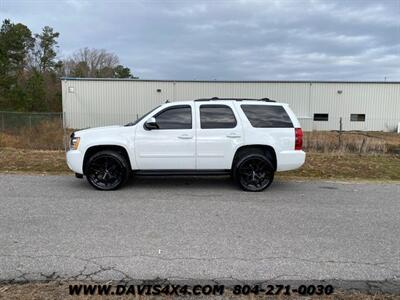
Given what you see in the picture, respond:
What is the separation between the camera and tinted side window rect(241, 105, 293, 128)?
286 inches

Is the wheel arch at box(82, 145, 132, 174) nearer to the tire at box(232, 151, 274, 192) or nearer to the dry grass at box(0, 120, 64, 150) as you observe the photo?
the tire at box(232, 151, 274, 192)

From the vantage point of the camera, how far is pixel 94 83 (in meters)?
31.1

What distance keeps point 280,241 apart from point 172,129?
3597 millimetres

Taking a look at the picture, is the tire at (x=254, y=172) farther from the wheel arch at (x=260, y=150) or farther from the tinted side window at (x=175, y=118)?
the tinted side window at (x=175, y=118)

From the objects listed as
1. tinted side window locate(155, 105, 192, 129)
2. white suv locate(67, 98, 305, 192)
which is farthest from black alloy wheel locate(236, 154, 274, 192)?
tinted side window locate(155, 105, 192, 129)

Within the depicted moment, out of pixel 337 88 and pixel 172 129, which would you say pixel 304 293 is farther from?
pixel 337 88

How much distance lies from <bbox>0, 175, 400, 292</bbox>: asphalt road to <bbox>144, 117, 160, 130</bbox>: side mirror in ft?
4.47

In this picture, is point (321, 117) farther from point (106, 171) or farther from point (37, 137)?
point (106, 171)

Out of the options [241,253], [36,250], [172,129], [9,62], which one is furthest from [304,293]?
[9,62]

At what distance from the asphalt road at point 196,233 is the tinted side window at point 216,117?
1.43 m

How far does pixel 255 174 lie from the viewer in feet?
23.7

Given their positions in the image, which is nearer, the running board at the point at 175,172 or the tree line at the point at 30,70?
the running board at the point at 175,172

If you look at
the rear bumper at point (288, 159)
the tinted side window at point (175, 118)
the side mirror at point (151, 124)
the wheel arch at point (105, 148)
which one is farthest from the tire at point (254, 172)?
the wheel arch at point (105, 148)

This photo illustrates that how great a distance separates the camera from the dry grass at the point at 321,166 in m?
9.17
